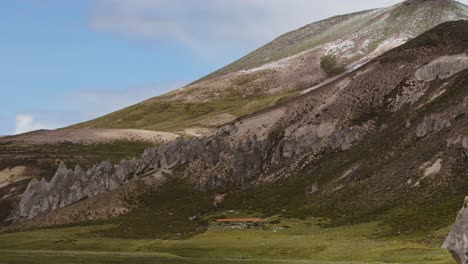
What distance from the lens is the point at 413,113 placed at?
152 meters

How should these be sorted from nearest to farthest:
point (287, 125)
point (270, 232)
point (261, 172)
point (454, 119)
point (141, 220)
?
point (270, 232), point (454, 119), point (141, 220), point (261, 172), point (287, 125)

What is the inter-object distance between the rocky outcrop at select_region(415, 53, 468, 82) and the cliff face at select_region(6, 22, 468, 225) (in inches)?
9.7

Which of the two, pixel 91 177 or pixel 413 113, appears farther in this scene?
pixel 91 177

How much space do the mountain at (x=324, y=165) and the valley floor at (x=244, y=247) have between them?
24.9 ft

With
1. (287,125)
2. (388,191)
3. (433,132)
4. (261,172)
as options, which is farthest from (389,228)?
(287,125)

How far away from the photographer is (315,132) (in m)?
170

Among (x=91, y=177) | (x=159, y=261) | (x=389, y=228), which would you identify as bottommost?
(x=389, y=228)

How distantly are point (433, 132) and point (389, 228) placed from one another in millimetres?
38978

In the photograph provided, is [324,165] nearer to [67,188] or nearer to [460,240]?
[67,188]

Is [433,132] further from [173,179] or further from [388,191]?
[173,179]

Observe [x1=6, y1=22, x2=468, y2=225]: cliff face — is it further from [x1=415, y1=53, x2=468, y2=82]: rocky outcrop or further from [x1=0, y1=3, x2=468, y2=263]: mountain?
[x1=0, y1=3, x2=468, y2=263]: mountain

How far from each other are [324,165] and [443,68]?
42737mm

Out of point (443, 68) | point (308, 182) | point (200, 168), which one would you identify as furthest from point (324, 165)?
point (443, 68)

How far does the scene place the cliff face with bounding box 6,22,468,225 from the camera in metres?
152
